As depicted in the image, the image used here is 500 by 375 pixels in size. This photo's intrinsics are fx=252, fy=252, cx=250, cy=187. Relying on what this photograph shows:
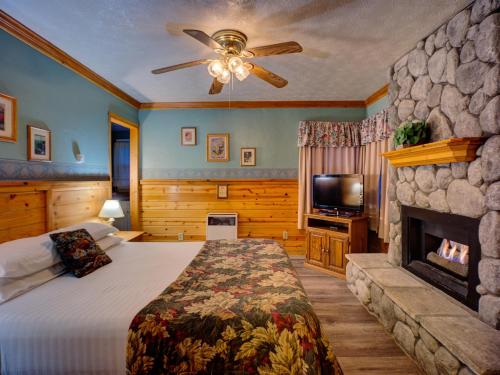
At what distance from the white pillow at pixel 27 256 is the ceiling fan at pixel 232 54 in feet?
5.22

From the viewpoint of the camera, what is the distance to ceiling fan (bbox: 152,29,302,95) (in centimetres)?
180

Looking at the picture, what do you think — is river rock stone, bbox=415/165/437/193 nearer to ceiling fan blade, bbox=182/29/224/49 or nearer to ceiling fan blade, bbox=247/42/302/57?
ceiling fan blade, bbox=247/42/302/57

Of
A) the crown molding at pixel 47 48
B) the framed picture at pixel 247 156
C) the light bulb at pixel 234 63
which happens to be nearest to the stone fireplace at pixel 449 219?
the light bulb at pixel 234 63

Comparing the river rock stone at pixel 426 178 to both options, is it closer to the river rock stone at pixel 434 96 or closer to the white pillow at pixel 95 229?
the river rock stone at pixel 434 96

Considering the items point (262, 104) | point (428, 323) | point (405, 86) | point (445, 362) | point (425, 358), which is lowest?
point (425, 358)

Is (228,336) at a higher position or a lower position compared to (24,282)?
lower

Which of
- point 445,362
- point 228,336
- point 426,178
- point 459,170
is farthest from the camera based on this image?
point 426,178

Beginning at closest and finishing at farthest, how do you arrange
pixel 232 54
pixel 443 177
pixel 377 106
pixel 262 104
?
pixel 443 177
pixel 232 54
pixel 377 106
pixel 262 104

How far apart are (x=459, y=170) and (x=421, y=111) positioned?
2.40ft

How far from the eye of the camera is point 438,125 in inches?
83.4

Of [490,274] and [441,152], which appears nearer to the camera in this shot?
[490,274]

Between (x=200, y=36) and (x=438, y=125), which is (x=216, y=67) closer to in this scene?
(x=200, y=36)

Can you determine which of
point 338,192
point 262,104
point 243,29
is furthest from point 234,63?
point 338,192

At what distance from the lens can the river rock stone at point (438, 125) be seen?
2030 millimetres
